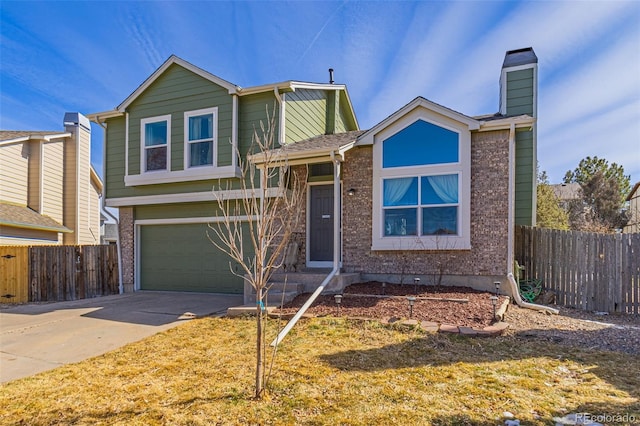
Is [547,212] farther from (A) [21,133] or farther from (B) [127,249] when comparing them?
(A) [21,133]

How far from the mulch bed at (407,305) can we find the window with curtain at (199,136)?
5184 millimetres

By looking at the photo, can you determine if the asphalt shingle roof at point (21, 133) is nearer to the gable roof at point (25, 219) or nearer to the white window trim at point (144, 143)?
the gable roof at point (25, 219)

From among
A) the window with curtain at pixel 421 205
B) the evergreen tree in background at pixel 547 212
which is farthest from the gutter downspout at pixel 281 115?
the evergreen tree in background at pixel 547 212

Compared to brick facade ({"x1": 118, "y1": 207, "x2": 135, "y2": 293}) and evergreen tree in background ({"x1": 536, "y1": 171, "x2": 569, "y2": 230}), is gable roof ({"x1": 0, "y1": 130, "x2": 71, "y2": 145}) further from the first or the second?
evergreen tree in background ({"x1": 536, "y1": 171, "x2": 569, "y2": 230})

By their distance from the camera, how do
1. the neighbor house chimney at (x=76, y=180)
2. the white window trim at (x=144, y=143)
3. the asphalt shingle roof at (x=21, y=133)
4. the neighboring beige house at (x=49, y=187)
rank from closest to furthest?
the white window trim at (x=144, y=143)
the neighboring beige house at (x=49, y=187)
the asphalt shingle roof at (x=21, y=133)
the neighbor house chimney at (x=76, y=180)

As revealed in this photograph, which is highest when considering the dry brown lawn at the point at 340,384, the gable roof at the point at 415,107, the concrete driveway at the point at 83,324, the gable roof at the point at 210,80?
the gable roof at the point at 210,80

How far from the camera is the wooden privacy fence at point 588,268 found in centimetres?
714

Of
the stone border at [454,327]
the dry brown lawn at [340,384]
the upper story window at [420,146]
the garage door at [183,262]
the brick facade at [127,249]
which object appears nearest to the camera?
the dry brown lawn at [340,384]

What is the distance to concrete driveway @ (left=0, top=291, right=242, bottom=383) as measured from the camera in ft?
15.7

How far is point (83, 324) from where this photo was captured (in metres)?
6.59

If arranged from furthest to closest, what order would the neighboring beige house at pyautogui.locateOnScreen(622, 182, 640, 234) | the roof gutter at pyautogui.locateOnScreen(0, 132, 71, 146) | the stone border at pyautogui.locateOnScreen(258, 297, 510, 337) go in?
the neighboring beige house at pyautogui.locateOnScreen(622, 182, 640, 234), the roof gutter at pyautogui.locateOnScreen(0, 132, 71, 146), the stone border at pyautogui.locateOnScreen(258, 297, 510, 337)

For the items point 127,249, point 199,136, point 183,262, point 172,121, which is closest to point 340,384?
point 183,262

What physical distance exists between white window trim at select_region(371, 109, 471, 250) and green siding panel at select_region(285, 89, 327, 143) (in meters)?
2.86

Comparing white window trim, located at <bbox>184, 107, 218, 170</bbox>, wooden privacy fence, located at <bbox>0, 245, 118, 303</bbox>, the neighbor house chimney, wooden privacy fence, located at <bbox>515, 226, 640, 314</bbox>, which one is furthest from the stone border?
the neighbor house chimney
